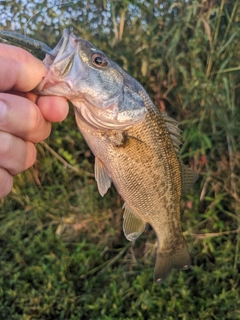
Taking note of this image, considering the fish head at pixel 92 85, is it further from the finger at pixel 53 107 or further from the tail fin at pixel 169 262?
the tail fin at pixel 169 262

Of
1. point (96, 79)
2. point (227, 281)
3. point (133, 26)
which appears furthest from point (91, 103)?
point (227, 281)

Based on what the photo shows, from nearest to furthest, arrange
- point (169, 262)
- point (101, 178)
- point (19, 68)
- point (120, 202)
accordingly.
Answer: point (19, 68)
point (101, 178)
point (169, 262)
point (120, 202)

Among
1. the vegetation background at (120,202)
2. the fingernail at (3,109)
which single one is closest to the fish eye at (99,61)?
the fingernail at (3,109)

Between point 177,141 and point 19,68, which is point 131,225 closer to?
point 177,141

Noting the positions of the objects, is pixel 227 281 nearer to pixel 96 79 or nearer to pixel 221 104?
pixel 221 104

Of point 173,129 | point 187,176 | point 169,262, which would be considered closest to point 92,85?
point 173,129

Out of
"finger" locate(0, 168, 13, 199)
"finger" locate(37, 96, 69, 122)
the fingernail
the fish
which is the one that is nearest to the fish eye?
the fish

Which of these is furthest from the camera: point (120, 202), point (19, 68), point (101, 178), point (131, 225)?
point (120, 202)

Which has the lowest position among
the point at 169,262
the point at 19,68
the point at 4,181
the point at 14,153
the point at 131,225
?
the point at 169,262
